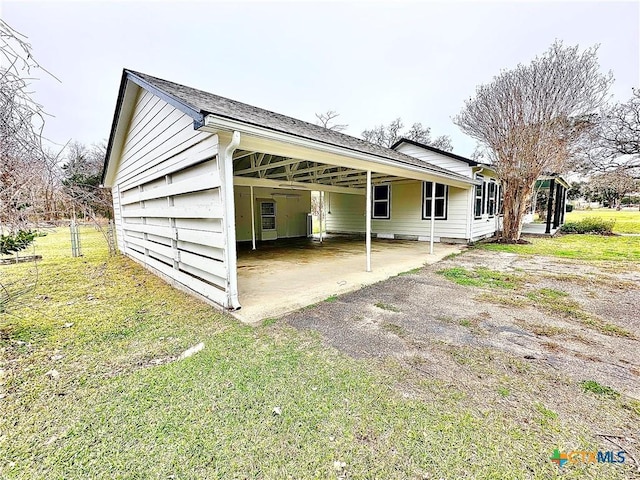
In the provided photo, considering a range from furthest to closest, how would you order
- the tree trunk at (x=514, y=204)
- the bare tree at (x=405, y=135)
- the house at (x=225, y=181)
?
the bare tree at (x=405, y=135), the tree trunk at (x=514, y=204), the house at (x=225, y=181)

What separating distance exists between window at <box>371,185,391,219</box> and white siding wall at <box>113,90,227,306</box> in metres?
9.15

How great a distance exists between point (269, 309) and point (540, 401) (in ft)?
9.94

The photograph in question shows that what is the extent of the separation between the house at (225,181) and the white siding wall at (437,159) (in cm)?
4

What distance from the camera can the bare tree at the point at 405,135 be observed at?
92.0ft

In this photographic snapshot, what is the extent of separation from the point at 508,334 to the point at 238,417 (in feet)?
9.65

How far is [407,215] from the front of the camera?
12.1 meters

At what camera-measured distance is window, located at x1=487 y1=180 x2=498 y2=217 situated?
1211 cm

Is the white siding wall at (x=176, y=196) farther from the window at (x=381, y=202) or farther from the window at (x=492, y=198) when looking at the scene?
the window at (x=492, y=198)

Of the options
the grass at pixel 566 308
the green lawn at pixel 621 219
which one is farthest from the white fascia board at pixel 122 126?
the green lawn at pixel 621 219

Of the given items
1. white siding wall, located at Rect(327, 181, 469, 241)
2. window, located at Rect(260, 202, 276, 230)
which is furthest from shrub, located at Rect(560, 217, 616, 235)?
window, located at Rect(260, 202, 276, 230)

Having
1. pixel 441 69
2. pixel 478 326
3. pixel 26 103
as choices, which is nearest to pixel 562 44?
pixel 441 69

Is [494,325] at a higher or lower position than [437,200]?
lower

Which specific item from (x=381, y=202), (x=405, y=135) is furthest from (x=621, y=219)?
(x=381, y=202)

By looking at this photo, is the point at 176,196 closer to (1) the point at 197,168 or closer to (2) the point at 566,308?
(1) the point at 197,168
